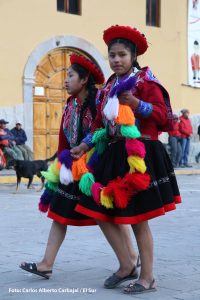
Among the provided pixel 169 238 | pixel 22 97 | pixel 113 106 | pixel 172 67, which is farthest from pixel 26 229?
pixel 172 67

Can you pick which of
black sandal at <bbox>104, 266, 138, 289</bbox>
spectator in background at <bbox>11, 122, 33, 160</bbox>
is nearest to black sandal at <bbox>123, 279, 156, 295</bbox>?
black sandal at <bbox>104, 266, 138, 289</bbox>

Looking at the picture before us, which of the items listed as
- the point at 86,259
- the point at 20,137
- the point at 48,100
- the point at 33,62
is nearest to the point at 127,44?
the point at 86,259

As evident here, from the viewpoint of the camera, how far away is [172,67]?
76.7 feet

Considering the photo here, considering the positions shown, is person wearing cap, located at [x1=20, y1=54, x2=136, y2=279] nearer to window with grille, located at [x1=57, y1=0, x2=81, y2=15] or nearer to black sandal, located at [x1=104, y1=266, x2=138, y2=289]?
black sandal, located at [x1=104, y1=266, x2=138, y2=289]

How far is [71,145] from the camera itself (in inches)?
202

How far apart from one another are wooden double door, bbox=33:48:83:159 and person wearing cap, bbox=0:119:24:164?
1.86 meters

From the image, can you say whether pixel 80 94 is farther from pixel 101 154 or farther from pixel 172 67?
pixel 172 67

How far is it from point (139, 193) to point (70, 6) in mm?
16308

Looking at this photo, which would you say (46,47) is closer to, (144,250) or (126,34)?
(126,34)

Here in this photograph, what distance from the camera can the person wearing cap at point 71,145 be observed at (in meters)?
4.86

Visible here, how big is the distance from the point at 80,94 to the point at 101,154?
2.05 feet

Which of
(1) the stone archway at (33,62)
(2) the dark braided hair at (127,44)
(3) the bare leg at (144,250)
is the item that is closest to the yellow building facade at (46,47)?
(1) the stone archway at (33,62)

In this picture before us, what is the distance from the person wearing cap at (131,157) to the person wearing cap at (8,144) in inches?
448

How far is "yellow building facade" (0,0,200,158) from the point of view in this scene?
18344mm
